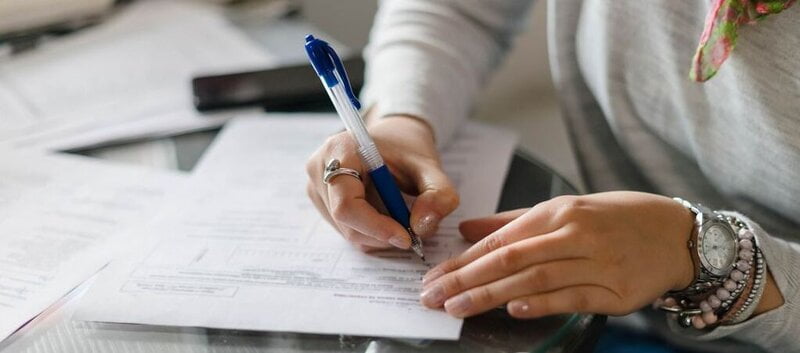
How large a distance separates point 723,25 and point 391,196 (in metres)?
0.26

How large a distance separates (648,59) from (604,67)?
1.6 inches

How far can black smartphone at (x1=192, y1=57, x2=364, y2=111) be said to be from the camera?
86 centimetres

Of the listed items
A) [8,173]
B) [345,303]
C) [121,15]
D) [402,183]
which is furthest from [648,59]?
[121,15]

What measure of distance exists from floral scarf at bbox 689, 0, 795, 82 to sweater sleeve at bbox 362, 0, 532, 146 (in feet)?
0.77

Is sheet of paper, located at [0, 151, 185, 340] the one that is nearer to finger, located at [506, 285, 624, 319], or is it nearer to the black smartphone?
the black smartphone

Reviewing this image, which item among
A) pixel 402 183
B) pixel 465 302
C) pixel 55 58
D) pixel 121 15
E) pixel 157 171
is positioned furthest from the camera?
pixel 121 15

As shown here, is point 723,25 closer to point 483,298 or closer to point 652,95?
point 652,95

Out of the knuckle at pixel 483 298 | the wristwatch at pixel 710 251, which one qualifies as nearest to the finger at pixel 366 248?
the knuckle at pixel 483 298

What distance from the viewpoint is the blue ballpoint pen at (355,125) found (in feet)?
1.85

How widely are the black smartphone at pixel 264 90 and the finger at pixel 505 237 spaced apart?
361mm

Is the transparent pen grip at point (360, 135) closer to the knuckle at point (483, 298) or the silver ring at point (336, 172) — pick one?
the silver ring at point (336, 172)

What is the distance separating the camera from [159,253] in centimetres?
62

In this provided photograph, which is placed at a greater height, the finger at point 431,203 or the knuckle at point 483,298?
the finger at point 431,203

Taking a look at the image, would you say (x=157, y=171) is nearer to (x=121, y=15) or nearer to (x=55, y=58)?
(x=55, y=58)
